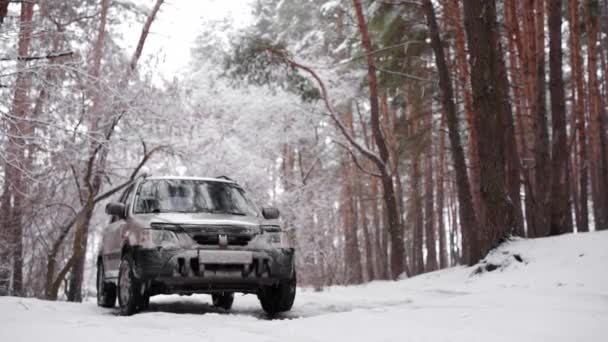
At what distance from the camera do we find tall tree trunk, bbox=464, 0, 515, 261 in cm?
1159

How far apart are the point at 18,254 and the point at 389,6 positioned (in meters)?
11.3

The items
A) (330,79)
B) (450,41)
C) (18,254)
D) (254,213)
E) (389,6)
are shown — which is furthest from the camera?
(330,79)

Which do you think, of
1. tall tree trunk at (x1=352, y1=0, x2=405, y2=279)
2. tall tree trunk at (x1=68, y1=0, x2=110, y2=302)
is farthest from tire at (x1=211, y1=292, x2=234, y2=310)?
tall tree trunk at (x1=352, y1=0, x2=405, y2=279)

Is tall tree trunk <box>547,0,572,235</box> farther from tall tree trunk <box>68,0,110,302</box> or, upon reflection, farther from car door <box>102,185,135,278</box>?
tall tree trunk <box>68,0,110,302</box>

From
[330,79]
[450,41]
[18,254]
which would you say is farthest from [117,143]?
[450,41]

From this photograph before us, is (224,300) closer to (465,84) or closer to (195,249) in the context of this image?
(195,249)

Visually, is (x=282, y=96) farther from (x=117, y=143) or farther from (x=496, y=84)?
(x=496, y=84)

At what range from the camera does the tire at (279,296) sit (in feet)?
26.5

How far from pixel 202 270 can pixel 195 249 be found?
0.25 m

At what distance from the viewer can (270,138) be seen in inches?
1113

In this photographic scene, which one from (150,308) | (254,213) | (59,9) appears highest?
(59,9)

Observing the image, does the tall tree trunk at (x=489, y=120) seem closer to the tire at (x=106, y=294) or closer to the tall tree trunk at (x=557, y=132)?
the tall tree trunk at (x=557, y=132)

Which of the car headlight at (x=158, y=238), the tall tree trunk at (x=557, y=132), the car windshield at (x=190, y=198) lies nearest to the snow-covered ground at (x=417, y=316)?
the car headlight at (x=158, y=238)

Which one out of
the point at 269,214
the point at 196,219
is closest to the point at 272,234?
the point at 269,214
